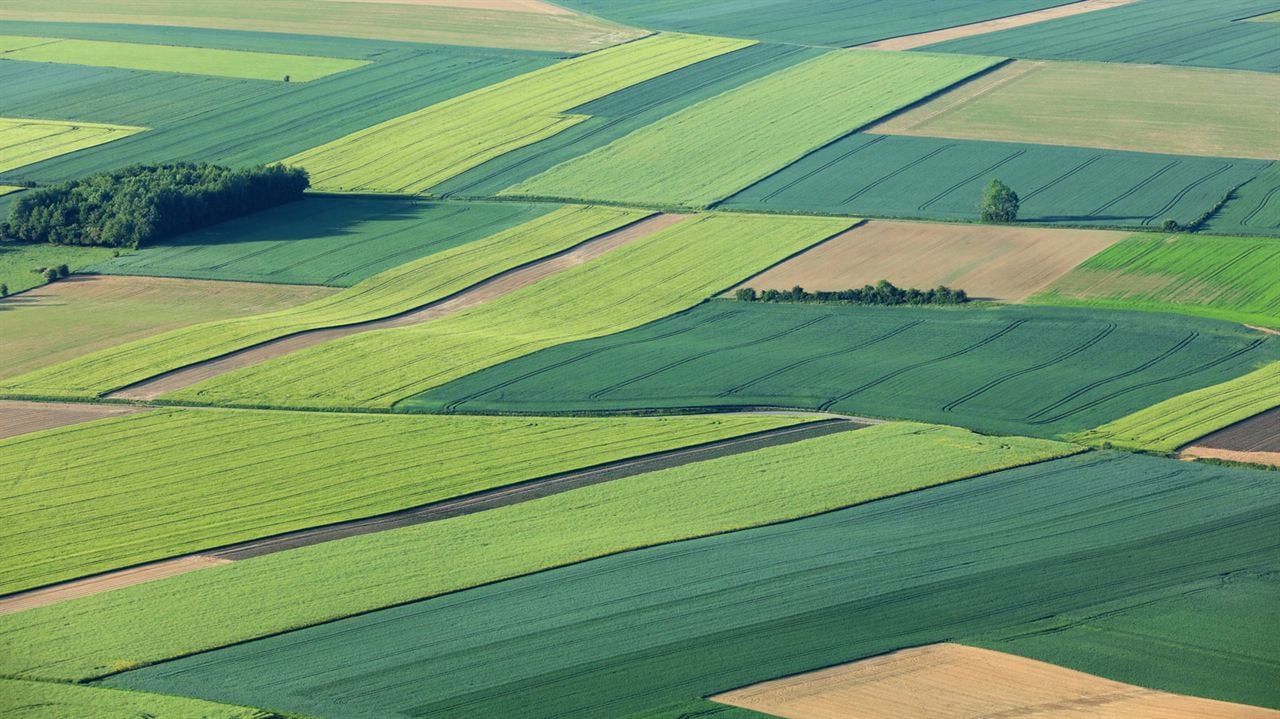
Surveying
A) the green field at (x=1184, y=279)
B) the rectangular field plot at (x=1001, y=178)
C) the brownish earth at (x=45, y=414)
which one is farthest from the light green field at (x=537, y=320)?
the green field at (x=1184, y=279)

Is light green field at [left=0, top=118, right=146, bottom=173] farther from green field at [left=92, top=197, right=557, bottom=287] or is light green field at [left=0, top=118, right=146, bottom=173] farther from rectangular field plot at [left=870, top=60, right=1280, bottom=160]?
rectangular field plot at [left=870, top=60, right=1280, bottom=160]

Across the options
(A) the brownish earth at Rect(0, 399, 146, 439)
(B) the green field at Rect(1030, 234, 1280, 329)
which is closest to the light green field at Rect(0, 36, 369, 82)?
(A) the brownish earth at Rect(0, 399, 146, 439)

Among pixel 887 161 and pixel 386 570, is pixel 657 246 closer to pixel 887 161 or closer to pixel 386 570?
pixel 887 161

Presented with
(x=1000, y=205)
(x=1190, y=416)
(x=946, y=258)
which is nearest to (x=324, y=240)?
(x=946, y=258)

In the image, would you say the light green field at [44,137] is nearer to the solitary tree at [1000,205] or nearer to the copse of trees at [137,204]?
the copse of trees at [137,204]

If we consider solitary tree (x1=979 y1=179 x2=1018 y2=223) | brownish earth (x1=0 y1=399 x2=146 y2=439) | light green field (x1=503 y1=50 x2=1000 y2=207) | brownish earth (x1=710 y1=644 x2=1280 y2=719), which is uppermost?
light green field (x1=503 y1=50 x2=1000 y2=207)

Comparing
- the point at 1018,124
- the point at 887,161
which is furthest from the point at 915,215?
the point at 1018,124

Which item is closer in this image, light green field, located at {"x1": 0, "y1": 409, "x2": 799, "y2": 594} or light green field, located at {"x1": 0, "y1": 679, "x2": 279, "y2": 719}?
light green field, located at {"x1": 0, "y1": 679, "x2": 279, "y2": 719}

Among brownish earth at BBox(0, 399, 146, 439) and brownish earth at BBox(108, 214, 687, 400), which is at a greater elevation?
brownish earth at BBox(108, 214, 687, 400)
